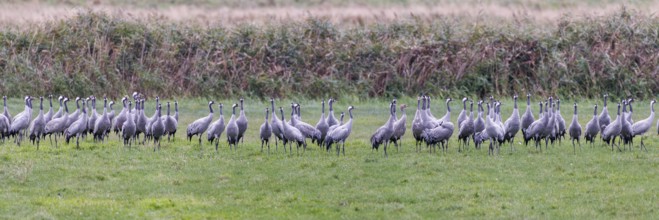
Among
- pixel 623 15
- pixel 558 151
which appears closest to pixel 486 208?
pixel 558 151

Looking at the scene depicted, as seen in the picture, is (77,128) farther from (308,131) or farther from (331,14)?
(331,14)

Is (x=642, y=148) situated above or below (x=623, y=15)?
below

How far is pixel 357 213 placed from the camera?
15422 mm

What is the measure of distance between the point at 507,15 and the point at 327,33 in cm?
627

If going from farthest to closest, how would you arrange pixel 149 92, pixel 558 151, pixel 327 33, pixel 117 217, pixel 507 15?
1. pixel 507 15
2. pixel 327 33
3. pixel 149 92
4. pixel 558 151
5. pixel 117 217

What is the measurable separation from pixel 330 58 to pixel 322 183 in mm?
17270

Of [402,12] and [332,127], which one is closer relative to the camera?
[332,127]

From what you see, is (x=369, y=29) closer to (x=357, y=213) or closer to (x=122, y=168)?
(x=122, y=168)

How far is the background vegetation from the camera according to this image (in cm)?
3356

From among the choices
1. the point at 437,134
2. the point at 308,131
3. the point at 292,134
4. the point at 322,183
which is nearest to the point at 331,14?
the point at 308,131

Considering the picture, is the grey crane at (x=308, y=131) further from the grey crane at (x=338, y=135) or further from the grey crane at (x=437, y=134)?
the grey crane at (x=437, y=134)

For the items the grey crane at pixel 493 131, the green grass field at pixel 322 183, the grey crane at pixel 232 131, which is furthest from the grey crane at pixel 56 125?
A: the grey crane at pixel 493 131

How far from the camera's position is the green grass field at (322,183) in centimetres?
1554

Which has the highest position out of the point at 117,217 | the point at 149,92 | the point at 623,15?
the point at 623,15
